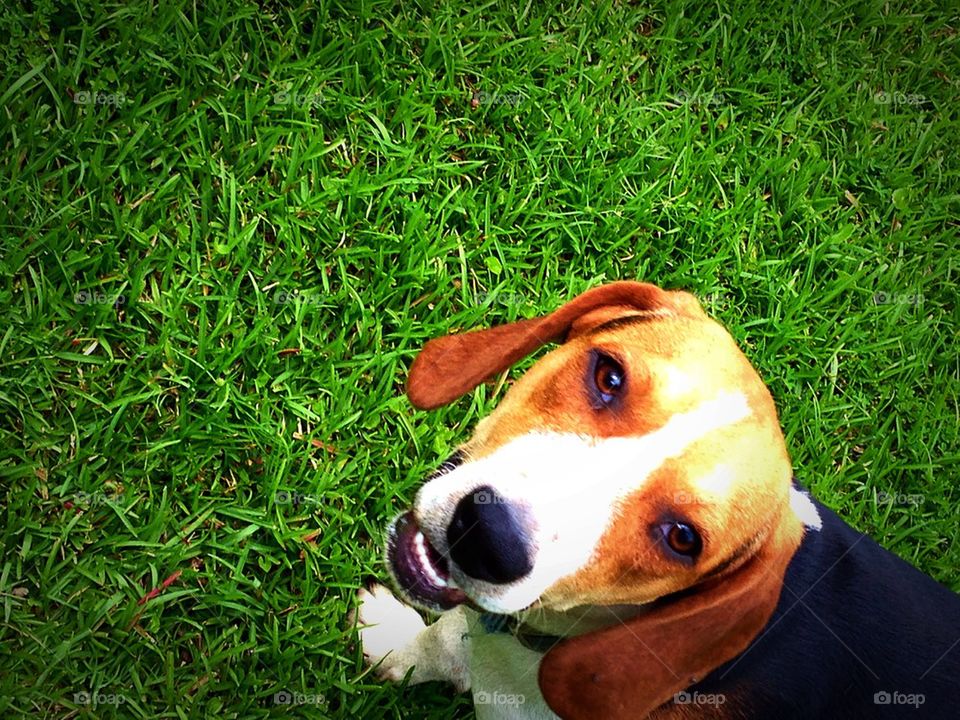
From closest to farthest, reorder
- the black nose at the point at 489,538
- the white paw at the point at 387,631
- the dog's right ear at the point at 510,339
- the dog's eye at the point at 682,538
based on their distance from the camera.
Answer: the black nose at the point at 489,538 → the dog's eye at the point at 682,538 → the dog's right ear at the point at 510,339 → the white paw at the point at 387,631

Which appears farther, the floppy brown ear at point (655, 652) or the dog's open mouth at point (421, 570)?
the dog's open mouth at point (421, 570)

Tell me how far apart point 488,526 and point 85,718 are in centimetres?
191

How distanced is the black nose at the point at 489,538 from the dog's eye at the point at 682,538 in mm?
446

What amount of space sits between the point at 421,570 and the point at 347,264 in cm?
177

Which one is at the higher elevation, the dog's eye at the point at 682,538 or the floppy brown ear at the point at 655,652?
the dog's eye at the point at 682,538

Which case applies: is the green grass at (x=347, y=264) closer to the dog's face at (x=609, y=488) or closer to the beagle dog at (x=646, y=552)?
the beagle dog at (x=646, y=552)

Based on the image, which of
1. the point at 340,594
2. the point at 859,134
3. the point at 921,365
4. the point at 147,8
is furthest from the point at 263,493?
the point at 859,134

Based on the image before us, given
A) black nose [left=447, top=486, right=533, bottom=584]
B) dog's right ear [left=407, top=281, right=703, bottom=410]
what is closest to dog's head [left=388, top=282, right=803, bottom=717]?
black nose [left=447, top=486, right=533, bottom=584]

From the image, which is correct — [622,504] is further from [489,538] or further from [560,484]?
[489,538]

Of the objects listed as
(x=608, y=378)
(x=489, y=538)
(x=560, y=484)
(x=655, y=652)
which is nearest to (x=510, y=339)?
(x=608, y=378)

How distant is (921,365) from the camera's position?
5.05m

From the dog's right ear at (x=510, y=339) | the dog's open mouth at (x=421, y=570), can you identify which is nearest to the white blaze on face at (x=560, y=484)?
the dog's open mouth at (x=421, y=570)

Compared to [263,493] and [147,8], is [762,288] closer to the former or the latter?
[263,493]

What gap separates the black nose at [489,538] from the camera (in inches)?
101
